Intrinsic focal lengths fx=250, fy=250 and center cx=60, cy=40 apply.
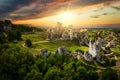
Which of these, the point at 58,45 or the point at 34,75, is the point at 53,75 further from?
the point at 58,45

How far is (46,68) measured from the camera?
348 feet

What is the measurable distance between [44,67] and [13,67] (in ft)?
48.6

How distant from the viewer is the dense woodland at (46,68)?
3773 inches

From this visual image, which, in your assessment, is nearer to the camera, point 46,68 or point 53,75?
point 53,75

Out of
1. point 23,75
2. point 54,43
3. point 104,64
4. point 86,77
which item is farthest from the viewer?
point 54,43

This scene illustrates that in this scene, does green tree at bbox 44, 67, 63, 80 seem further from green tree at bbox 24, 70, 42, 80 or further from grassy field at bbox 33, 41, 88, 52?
grassy field at bbox 33, 41, 88, 52

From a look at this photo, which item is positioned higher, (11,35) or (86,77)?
(11,35)

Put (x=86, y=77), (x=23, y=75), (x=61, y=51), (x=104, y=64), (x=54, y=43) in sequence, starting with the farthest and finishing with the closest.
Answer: (x=54, y=43), (x=61, y=51), (x=104, y=64), (x=23, y=75), (x=86, y=77)

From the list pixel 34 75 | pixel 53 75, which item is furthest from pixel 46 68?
pixel 34 75

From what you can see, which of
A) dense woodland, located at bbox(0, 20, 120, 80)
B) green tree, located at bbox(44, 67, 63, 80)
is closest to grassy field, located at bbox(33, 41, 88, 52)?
dense woodland, located at bbox(0, 20, 120, 80)

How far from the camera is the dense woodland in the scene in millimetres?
95825

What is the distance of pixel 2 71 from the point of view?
4222 inches

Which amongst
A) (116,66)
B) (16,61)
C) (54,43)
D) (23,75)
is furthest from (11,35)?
(116,66)

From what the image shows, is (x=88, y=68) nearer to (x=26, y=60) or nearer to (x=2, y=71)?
(x=26, y=60)
